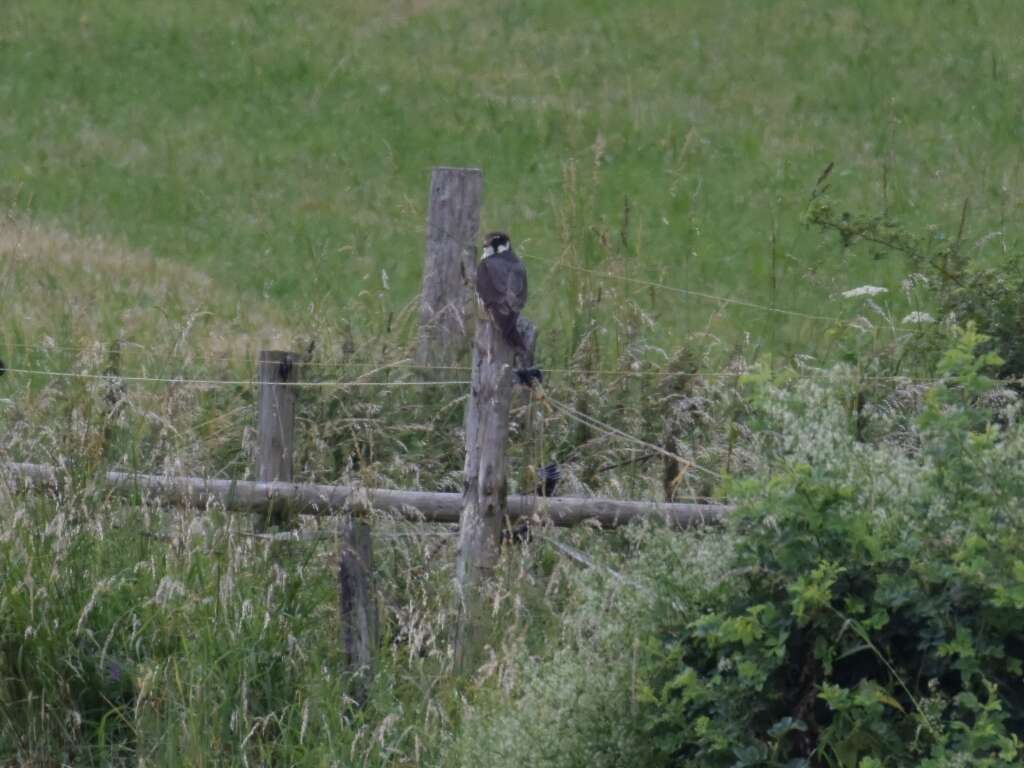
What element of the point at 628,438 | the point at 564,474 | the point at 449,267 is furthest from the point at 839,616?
the point at 449,267

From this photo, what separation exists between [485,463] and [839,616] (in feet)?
5.85

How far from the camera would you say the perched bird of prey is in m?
5.14

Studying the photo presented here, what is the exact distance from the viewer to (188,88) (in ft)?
59.4

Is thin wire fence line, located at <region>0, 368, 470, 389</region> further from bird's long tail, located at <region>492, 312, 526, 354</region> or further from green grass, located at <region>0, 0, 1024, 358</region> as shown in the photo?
green grass, located at <region>0, 0, 1024, 358</region>

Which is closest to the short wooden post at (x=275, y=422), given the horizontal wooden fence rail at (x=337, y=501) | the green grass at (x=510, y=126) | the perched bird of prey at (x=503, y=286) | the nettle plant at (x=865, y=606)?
the horizontal wooden fence rail at (x=337, y=501)

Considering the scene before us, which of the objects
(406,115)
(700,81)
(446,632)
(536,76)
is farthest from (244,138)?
(446,632)

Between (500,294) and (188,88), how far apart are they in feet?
44.3

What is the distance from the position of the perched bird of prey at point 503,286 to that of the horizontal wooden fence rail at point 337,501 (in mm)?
557

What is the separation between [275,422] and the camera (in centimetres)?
546

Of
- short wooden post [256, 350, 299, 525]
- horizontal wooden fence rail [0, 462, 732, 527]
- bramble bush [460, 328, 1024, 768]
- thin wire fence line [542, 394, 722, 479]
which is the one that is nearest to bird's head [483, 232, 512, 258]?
thin wire fence line [542, 394, 722, 479]

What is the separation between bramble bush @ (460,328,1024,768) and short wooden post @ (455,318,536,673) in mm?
1263

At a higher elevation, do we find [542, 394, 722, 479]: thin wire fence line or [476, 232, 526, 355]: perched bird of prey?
[476, 232, 526, 355]: perched bird of prey

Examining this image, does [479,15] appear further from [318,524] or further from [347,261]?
[318,524]

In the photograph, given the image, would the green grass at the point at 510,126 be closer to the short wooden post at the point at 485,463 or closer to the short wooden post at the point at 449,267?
the short wooden post at the point at 449,267
